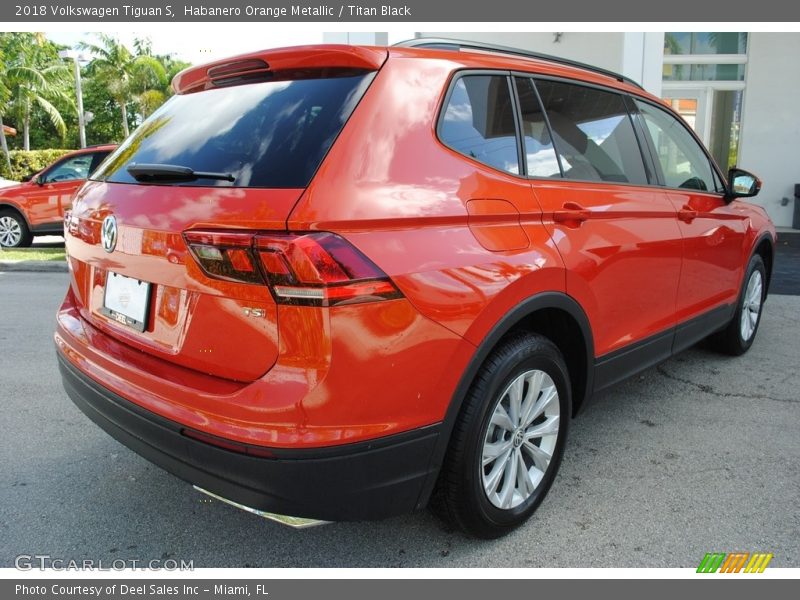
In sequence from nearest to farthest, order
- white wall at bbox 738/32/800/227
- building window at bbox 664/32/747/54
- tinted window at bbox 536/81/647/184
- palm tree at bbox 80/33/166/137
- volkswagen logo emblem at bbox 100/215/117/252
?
volkswagen logo emblem at bbox 100/215/117/252, tinted window at bbox 536/81/647/184, white wall at bbox 738/32/800/227, building window at bbox 664/32/747/54, palm tree at bbox 80/33/166/137

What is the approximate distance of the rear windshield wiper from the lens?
6.84 ft

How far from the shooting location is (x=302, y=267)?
1.84 metres

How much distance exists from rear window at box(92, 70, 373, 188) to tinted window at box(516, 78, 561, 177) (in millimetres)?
805

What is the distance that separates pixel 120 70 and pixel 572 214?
128 feet

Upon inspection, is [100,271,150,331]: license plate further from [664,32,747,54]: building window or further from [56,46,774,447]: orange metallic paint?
[664,32,747,54]: building window

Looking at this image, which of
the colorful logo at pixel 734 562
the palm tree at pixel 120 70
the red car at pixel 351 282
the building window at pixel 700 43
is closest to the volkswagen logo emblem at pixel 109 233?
the red car at pixel 351 282

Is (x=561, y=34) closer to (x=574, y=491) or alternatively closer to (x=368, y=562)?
(x=574, y=491)

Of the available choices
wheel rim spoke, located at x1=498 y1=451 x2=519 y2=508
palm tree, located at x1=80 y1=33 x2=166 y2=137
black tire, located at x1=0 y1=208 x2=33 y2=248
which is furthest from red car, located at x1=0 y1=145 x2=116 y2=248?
palm tree, located at x1=80 y1=33 x2=166 y2=137

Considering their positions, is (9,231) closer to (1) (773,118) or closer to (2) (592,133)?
(2) (592,133)

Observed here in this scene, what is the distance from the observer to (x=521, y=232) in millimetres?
2420

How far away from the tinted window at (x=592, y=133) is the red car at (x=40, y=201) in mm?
10103

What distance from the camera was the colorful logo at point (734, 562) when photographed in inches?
95.3

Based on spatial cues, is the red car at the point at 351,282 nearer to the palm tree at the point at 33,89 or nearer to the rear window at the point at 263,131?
the rear window at the point at 263,131

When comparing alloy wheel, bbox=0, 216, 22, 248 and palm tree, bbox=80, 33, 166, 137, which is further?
palm tree, bbox=80, 33, 166, 137
